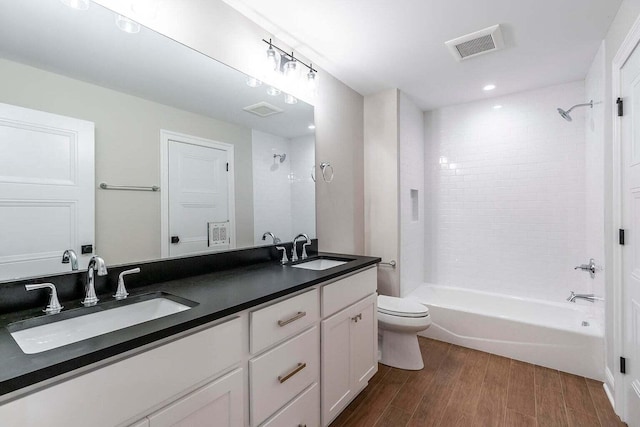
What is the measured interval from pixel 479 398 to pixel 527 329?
832 millimetres

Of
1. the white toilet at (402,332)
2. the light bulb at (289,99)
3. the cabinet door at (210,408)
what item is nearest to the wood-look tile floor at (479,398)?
the white toilet at (402,332)

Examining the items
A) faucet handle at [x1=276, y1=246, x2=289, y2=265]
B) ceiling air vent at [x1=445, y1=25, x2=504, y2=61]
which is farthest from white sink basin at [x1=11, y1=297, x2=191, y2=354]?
ceiling air vent at [x1=445, y1=25, x2=504, y2=61]

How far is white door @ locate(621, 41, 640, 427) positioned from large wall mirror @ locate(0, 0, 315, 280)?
81.3 inches

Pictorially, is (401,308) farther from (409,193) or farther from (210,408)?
(210,408)

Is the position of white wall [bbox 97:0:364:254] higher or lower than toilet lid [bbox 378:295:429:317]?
higher

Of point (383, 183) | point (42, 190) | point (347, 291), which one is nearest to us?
point (42, 190)

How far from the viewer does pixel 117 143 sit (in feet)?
4.35

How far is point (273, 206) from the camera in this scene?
7.11 ft

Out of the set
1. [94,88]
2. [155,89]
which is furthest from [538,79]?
[94,88]

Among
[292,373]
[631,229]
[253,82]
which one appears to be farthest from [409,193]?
[292,373]

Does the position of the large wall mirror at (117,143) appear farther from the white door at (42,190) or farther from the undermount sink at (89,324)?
the undermount sink at (89,324)

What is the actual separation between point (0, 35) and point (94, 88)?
288 millimetres

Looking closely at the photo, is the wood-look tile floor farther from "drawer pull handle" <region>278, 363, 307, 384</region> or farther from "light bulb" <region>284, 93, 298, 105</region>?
"light bulb" <region>284, 93, 298, 105</region>

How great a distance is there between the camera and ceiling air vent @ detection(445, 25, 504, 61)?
2.00m
